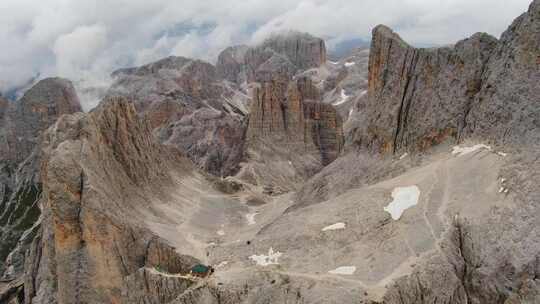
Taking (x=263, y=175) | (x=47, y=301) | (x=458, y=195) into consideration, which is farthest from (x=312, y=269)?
(x=263, y=175)

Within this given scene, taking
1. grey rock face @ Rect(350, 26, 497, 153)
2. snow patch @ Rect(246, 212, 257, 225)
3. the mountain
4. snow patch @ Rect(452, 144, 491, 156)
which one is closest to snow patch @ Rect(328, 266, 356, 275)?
the mountain

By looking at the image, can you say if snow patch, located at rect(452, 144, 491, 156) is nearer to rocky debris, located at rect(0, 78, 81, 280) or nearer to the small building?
the small building

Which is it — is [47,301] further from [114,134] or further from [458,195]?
[458,195]

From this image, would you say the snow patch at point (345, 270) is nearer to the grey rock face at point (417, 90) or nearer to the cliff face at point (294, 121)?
the grey rock face at point (417, 90)

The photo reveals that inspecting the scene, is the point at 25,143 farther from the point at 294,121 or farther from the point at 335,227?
the point at 335,227

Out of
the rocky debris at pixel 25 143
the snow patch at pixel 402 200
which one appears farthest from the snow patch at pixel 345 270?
the rocky debris at pixel 25 143

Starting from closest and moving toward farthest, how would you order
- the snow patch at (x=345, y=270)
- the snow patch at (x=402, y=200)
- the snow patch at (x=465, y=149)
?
1. the snow patch at (x=345, y=270)
2. the snow patch at (x=402, y=200)
3. the snow patch at (x=465, y=149)

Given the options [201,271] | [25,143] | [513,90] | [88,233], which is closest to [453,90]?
[513,90]
